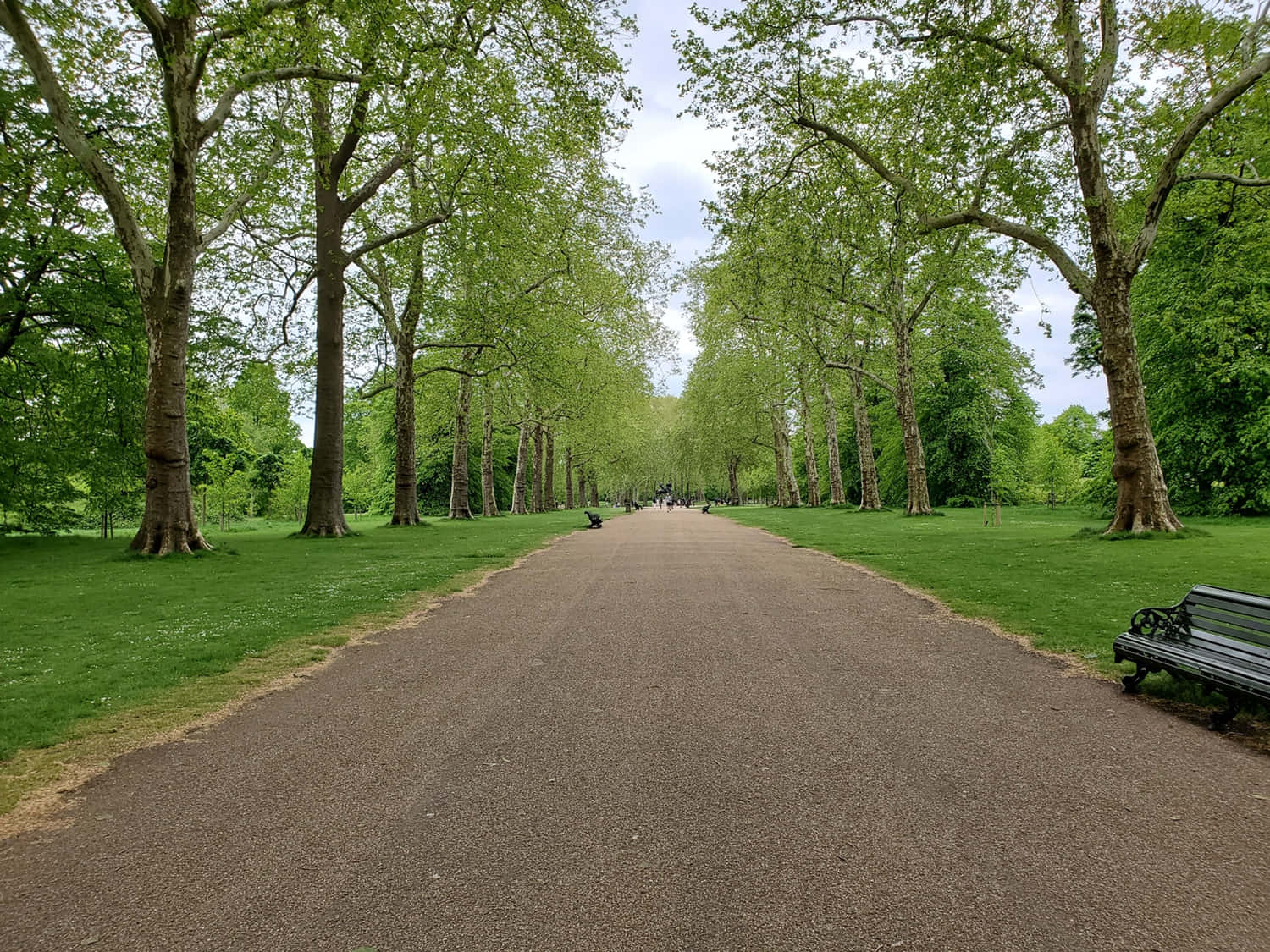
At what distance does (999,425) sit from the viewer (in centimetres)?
4341

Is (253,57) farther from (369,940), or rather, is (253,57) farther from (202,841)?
(369,940)

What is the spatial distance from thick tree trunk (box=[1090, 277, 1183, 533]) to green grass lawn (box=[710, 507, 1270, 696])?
0.78m

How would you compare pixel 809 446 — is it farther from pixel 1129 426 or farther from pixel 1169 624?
pixel 1169 624

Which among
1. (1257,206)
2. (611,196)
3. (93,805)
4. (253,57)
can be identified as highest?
(611,196)

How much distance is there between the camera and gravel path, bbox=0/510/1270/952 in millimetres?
2541

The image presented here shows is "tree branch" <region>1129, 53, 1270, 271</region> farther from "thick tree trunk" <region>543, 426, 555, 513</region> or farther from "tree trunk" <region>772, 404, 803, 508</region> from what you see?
"thick tree trunk" <region>543, 426, 555, 513</region>

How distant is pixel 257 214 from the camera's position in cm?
1838

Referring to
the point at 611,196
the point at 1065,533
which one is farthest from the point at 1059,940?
the point at 611,196

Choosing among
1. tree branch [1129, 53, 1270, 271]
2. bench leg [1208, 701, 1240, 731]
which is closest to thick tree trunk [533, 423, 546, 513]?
tree branch [1129, 53, 1270, 271]

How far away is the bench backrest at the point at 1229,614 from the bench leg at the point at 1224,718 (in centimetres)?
67

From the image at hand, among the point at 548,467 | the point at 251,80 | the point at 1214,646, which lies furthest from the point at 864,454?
the point at 1214,646

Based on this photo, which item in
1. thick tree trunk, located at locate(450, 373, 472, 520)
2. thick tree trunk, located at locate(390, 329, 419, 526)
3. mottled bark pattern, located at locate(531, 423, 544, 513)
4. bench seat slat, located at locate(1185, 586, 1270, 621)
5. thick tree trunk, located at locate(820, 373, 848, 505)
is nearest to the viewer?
bench seat slat, located at locate(1185, 586, 1270, 621)

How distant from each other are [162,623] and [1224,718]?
1063 centimetres

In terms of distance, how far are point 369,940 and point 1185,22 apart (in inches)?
764
